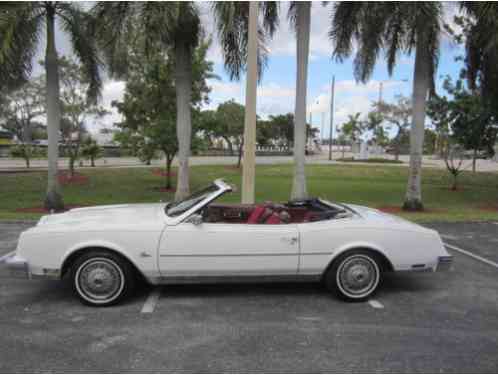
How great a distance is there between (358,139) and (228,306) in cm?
6018

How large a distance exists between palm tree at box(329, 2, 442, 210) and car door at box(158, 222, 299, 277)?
28.8ft

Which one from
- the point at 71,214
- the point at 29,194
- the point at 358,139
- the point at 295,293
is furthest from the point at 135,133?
the point at 358,139

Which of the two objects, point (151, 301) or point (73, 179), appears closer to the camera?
point (151, 301)

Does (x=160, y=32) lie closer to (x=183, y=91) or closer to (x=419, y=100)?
(x=183, y=91)

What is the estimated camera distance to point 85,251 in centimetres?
409

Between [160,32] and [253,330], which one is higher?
[160,32]

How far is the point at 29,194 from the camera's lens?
16.9 meters

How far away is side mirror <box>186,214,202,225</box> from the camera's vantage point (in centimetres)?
414

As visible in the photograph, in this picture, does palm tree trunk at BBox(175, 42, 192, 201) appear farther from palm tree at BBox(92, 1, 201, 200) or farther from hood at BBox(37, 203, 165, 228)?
hood at BBox(37, 203, 165, 228)

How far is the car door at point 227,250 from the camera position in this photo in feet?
13.5

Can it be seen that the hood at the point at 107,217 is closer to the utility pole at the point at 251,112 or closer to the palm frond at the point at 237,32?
the utility pole at the point at 251,112

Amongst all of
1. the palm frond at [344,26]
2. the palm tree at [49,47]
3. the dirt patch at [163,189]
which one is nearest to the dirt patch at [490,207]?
the palm frond at [344,26]

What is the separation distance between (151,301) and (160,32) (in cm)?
730

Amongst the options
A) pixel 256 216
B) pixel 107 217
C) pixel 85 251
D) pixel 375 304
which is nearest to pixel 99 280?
pixel 85 251
